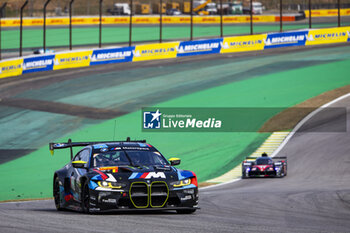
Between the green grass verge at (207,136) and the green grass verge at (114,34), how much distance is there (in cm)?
2453

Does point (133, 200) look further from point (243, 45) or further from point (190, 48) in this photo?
point (243, 45)

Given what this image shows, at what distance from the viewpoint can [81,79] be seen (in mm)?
47156

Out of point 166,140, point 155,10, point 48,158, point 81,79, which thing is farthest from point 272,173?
point 155,10

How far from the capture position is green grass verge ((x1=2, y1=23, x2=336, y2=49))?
69.4 m

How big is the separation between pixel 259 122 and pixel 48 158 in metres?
11.7

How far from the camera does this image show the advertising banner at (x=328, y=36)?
2096 inches

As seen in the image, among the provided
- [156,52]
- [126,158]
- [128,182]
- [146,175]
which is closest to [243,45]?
[156,52]

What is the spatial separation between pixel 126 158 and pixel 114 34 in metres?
63.2

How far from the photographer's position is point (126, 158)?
13.0 m

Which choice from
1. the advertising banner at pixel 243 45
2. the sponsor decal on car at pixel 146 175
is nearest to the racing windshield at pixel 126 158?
the sponsor decal on car at pixel 146 175

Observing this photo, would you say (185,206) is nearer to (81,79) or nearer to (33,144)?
(33,144)

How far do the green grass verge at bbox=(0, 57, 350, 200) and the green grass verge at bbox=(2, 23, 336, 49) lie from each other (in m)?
24.5

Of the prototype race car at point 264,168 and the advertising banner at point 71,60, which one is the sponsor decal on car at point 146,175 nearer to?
the prototype race car at point 264,168

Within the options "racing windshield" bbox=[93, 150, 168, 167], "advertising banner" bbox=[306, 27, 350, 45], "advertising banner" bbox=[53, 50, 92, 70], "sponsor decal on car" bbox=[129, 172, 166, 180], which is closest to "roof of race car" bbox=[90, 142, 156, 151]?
"racing windshield" bbox=[93, 150, 168, 167]
